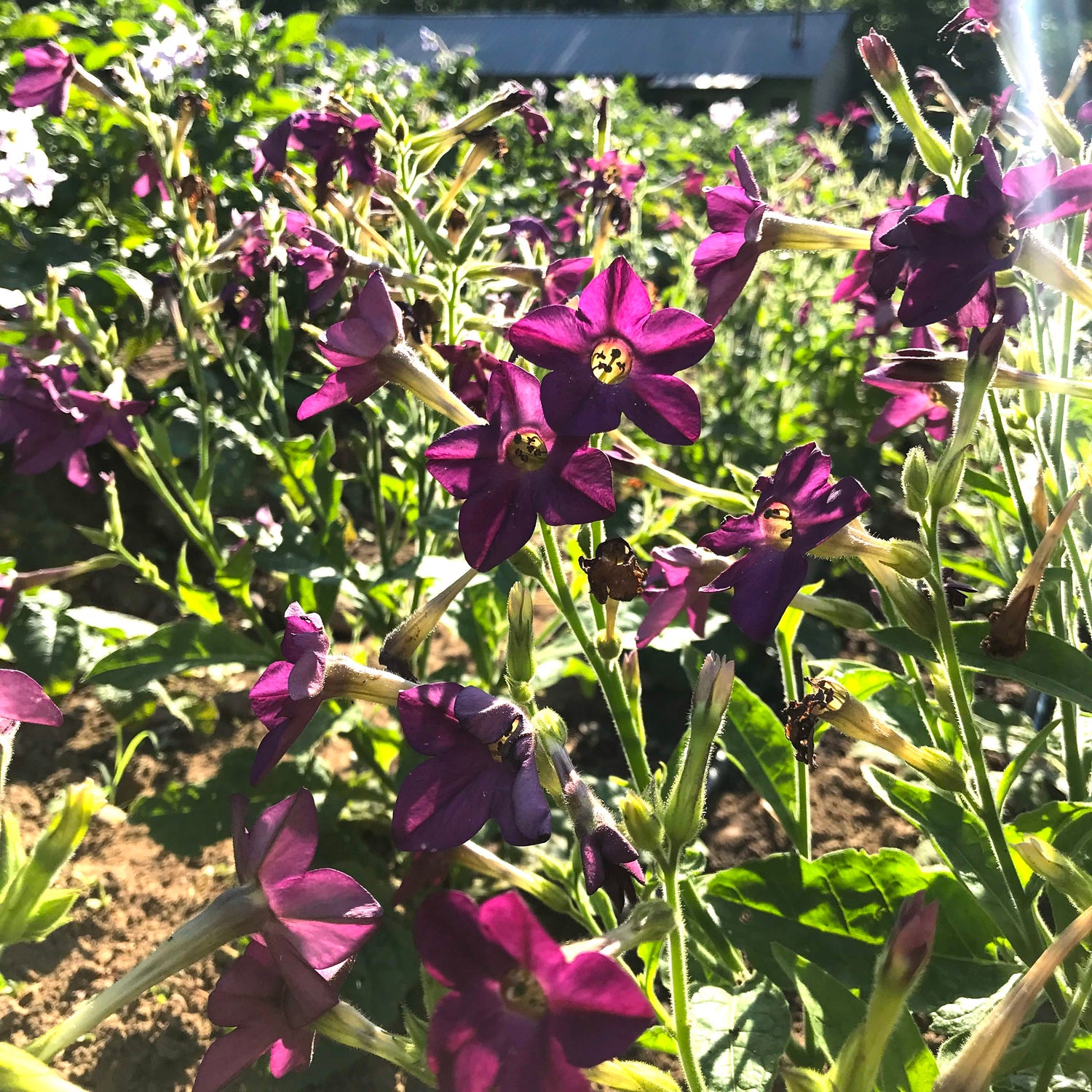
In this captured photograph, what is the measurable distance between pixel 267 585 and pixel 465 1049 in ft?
8.71

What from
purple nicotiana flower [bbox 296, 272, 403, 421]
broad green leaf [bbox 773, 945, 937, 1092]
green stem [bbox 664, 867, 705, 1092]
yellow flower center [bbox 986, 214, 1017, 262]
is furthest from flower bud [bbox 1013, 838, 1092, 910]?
purple nicotiana flower [bbox 296, 272, 403, 421]

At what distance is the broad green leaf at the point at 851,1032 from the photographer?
829 mm

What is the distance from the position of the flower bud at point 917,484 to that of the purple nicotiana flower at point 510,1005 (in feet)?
1.78

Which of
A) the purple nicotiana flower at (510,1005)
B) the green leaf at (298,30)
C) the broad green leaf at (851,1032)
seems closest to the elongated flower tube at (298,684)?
the purple nicotiana flower at (510,1005)

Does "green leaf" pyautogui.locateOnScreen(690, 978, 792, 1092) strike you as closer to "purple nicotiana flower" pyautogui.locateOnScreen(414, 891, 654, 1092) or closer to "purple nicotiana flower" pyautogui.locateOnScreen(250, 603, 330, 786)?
"purple nicotiana flower" pyautogui.locateOnScreen(414, 891, 654, 1092)

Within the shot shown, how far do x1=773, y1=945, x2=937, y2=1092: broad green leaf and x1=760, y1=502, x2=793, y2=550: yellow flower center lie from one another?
0.43 meters

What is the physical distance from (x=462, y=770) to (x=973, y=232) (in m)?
0.68

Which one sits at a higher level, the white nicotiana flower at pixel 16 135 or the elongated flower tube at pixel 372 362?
the white nicotiana flower at pixel 16 135

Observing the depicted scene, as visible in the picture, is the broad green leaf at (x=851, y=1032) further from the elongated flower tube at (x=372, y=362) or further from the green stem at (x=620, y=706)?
the elongated flower tube at (x=372, y=362)

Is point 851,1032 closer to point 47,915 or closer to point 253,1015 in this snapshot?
point 253,1015

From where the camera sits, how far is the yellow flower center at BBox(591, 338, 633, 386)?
0.89 m

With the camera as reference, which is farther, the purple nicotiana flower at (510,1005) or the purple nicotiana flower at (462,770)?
the purple nicotiana flower at (462,770)

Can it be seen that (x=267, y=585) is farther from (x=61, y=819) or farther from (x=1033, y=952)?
(x=1033, y=952)

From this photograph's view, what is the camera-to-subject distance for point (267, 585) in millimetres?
3111
